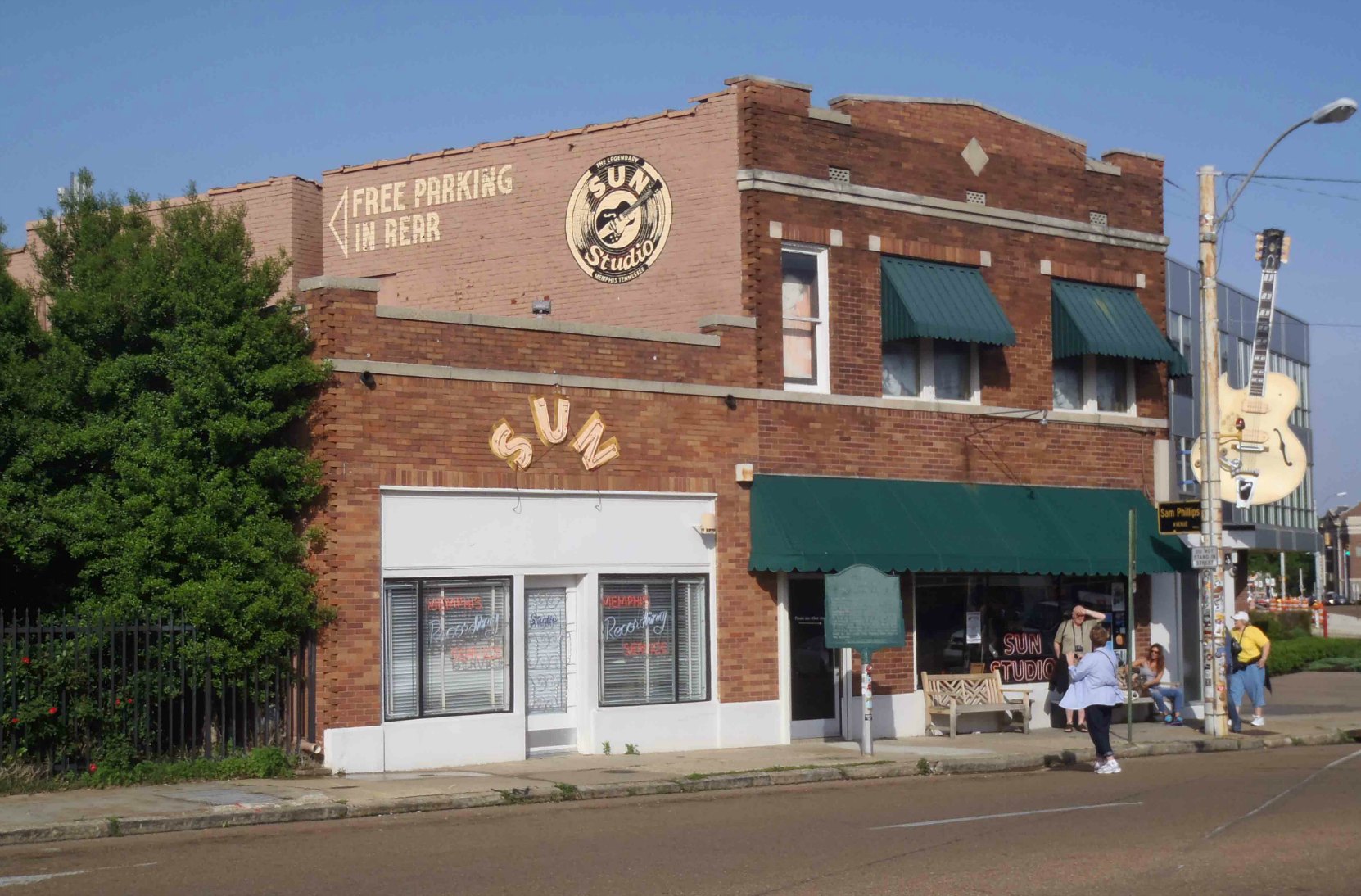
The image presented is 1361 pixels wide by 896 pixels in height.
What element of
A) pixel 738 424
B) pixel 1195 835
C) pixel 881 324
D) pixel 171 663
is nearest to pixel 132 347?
pixel 171 663

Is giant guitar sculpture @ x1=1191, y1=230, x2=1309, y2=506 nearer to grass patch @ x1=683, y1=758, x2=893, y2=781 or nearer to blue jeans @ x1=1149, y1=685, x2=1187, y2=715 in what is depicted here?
blue jeans @ x1=1149, y1=685, x2=1187, y2=715

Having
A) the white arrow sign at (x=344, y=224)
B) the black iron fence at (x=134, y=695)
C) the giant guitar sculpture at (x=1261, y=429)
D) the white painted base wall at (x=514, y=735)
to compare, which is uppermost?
the white arrow sign at (x=344, y=224)

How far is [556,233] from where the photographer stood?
22516 millimetres

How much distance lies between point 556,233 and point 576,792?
9816 mm

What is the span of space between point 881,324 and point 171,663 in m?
10.4

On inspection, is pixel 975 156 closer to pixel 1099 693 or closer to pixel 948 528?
pixel 948 528

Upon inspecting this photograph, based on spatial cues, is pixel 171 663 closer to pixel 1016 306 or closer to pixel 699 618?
pixel 699 618

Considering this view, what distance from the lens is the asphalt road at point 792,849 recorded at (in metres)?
9.88

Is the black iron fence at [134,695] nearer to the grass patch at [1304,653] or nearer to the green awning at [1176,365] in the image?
the green awning at [1176,365]

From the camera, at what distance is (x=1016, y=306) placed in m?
22.7

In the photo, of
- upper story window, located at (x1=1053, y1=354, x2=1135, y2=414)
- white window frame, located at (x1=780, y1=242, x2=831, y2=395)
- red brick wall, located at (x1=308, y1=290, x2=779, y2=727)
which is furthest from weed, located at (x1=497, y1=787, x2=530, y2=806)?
upper story window, located at (x1=1053, y1=354, x2=1135, y2=414)

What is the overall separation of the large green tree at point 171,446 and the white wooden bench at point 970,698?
8877 mm

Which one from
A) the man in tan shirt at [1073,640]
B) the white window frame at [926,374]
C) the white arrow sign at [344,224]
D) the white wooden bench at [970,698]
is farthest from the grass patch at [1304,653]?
the white arrow sign at [344,224]

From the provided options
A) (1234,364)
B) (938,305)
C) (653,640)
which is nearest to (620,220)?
(938,305)
